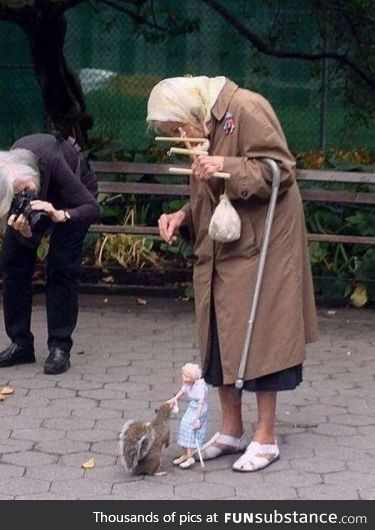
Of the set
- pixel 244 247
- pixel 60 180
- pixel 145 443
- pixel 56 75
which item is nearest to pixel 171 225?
pixel 244 247

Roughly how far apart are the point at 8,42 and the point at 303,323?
777 cm

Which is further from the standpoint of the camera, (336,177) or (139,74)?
(139,74)

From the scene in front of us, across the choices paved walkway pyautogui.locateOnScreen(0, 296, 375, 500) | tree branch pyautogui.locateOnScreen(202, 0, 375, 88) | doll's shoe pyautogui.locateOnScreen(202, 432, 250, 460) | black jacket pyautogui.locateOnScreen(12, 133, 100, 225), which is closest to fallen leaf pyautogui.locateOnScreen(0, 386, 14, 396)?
paved walkway pyautogui.locateOnScreen(0, 296, 375, 500)

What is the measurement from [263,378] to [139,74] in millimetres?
7590

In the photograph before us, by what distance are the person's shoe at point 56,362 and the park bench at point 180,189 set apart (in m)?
2.15

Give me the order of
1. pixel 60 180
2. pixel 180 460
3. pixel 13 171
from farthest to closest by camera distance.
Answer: pixel 60 180 → pixel 13 171 → pixel 180 460

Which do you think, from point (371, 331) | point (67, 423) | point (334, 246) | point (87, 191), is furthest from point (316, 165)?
point (67, 423)

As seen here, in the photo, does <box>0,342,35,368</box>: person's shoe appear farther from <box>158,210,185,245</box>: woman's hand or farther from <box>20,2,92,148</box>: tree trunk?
<box>20,2,92,148</box>: tree trunk

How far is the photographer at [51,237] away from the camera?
249 inches

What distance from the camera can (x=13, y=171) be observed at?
6.07 metres

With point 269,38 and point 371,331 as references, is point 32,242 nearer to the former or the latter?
point 371,331

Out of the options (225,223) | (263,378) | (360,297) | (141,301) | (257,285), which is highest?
(225,223)

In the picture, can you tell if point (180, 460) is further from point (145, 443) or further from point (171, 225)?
point (171, 225)

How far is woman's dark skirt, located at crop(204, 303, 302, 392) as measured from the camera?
17.3 feet
